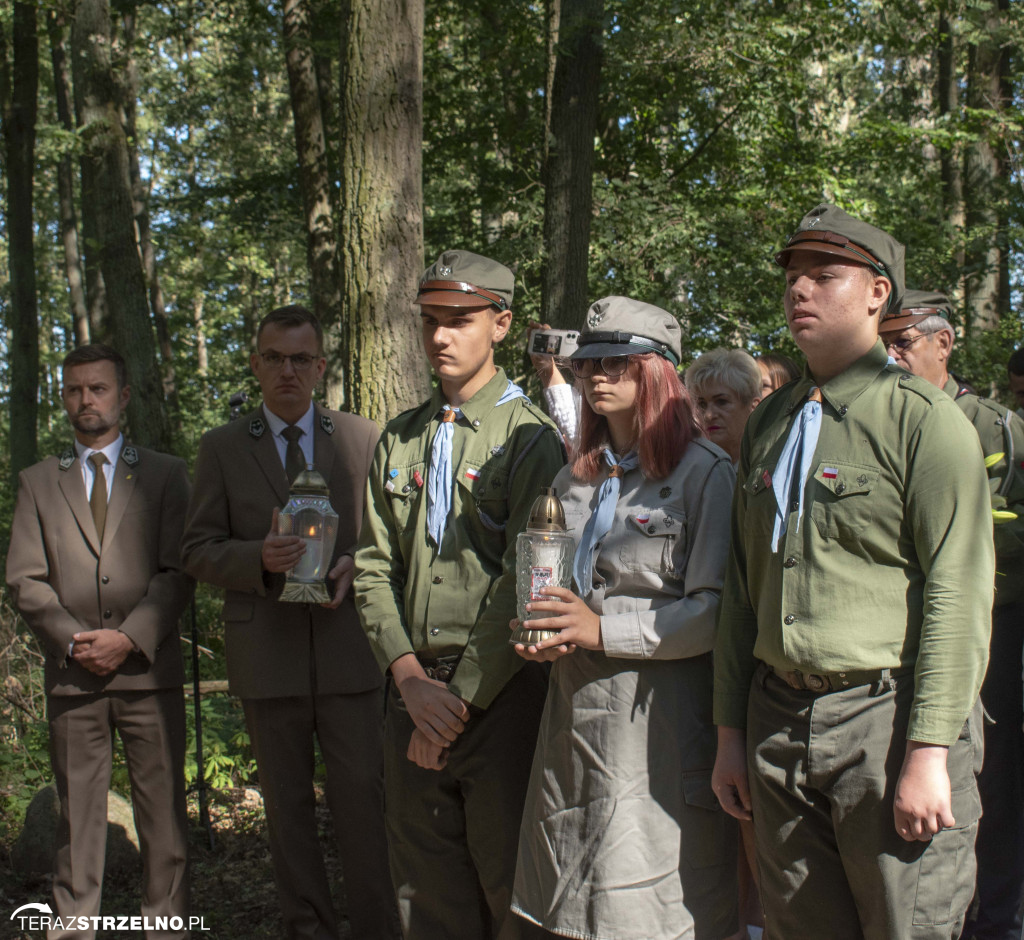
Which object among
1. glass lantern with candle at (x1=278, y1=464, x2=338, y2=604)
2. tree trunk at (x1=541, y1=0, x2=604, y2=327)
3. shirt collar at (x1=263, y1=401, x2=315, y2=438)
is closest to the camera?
glass lantern with candle at (x1=278, y1=464, x2=338, y2=604)

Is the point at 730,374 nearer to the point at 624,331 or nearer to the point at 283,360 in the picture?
the point at 624,331

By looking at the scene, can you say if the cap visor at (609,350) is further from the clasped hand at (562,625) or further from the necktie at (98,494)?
the necktie at (98,494)

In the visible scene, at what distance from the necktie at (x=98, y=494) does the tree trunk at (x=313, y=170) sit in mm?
5862

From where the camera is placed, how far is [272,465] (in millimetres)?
4301

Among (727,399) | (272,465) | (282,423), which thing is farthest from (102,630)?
(727,399)

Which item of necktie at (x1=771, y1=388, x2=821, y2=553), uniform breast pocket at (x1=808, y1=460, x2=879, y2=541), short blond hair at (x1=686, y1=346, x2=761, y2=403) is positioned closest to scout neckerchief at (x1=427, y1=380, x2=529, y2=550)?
necktie at (x1=771, y1=388, x2=821, y2=553)

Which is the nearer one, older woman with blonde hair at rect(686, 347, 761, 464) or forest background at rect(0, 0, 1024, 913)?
older woman with blonde hair at rect(686, 347, 761, 464)

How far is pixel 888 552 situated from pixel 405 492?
163cm

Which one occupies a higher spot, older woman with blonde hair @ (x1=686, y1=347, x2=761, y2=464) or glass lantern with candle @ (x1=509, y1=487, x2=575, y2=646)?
older woman with blonde hair @ (x1=686, y1=347, x2=761, y2=464)

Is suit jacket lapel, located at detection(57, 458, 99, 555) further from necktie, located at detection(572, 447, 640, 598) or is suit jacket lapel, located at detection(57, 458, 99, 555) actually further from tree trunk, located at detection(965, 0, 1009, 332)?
tree trunk, located at detection(965, 0, 1009, 332)

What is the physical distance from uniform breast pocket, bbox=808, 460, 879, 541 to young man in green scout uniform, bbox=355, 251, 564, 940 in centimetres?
95

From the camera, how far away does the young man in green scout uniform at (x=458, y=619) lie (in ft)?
10.2

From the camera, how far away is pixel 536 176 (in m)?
12.3

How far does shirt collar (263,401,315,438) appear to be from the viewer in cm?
441
